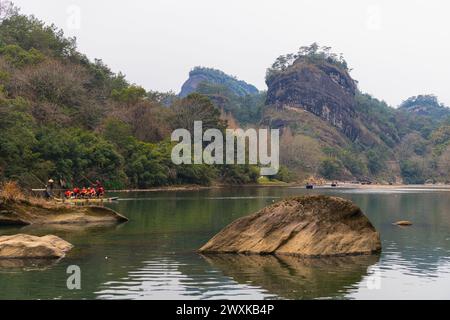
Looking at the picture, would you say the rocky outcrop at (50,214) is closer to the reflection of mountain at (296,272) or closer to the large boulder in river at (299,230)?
the large boulder in river at (299,230)

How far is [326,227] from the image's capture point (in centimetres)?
2925

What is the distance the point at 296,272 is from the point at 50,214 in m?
21.5

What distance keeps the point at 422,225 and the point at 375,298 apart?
90.5 feet

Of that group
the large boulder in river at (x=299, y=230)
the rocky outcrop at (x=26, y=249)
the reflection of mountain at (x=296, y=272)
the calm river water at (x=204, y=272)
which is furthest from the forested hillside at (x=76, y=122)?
the reflection of mountain at (x=296, y=272)

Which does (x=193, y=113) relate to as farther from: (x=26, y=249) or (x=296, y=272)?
(x=296, y=272)

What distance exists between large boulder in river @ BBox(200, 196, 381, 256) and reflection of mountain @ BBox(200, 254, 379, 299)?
0.78 metres

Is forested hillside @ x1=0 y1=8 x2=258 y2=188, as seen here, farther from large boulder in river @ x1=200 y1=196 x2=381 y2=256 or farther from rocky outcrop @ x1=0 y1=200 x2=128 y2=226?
large boulder in river @ x1=200 y1=196 x2=381 y2=256

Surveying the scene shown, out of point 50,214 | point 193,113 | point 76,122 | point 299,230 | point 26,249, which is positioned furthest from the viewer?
point 193,113

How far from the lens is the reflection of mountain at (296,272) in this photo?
835 inches

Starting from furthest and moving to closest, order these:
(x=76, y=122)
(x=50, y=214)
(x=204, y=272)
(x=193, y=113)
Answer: (x=193, y=113) < (x=76, y=122) < (x=50, y=214) < (x=204, y=272)

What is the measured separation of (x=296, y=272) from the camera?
2442 cm

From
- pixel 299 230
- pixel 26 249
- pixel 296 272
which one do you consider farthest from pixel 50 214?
pixel 296 272

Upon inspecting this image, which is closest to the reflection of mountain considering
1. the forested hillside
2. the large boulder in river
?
the large boulder in river
